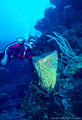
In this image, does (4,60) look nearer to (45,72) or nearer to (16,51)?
(16,51)

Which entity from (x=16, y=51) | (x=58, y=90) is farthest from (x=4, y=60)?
(x=58, y=90)

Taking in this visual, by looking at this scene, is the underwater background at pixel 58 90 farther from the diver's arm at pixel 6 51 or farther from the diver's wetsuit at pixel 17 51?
the diver's arm at pixel 6 51

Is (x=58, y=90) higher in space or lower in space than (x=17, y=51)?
lower

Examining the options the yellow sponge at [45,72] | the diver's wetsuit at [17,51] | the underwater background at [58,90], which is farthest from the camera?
the diver's wetsuit at [17,51]

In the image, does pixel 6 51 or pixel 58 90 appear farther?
pixel 6 51

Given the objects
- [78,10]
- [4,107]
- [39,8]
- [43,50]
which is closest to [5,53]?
[43,50]

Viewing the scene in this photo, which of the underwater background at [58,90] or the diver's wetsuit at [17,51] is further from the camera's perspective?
the diver's wetsuit at [17,51]

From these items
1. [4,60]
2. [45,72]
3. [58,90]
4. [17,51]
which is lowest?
[58,90]

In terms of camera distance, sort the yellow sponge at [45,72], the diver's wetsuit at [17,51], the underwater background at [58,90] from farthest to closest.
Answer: the diver's wetsuit at [17,51] < the yellow sponge at [45,72] < the underwater background at [58,90]

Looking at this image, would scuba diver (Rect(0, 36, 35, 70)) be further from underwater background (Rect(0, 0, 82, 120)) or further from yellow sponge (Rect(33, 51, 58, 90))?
yellow sponge (Rect(33, 51, 58, 90))

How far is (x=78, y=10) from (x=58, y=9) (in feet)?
7.10

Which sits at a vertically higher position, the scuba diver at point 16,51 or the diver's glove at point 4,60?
the scuba diver at point 16,51

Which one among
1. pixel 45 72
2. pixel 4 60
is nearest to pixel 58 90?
pixel 45 72

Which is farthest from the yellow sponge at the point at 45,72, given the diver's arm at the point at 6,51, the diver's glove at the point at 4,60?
the diver's glove at the point at 4,60
